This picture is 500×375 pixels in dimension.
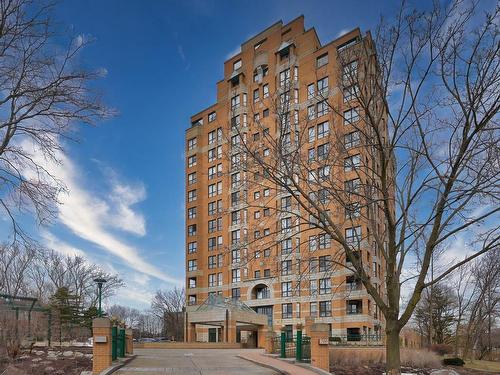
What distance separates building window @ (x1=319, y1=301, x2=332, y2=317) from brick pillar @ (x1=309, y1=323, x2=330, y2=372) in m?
36.5

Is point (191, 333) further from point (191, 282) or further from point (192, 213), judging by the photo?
point (192, 213)

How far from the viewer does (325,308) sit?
5338 cm

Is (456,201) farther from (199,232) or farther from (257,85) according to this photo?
(199,232)

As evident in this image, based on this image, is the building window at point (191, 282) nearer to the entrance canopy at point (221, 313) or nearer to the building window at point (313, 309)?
the entrance canopy at point (221, 313)

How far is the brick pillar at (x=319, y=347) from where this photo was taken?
17500 millimetres

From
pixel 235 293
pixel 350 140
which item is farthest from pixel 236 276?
pixel 350 140

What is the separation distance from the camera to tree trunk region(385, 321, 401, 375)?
44.1 ft

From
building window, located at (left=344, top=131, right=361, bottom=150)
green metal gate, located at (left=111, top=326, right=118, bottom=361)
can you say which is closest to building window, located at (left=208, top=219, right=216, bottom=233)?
building window, located at (left=344, top=131, right=361, bottom=150)

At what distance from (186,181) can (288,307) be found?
2713 centimetres

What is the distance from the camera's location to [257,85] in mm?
65562

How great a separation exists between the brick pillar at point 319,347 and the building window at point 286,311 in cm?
4031

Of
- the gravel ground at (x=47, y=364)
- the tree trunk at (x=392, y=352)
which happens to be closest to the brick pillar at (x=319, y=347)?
the tree trunk at (x=392, y=352)

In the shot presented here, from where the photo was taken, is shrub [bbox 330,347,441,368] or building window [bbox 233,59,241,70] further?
building window [bbox 233,59,241,70]

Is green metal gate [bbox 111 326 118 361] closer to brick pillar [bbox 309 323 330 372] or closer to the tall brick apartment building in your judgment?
brick pillar [bbox 309 323 330 372]
